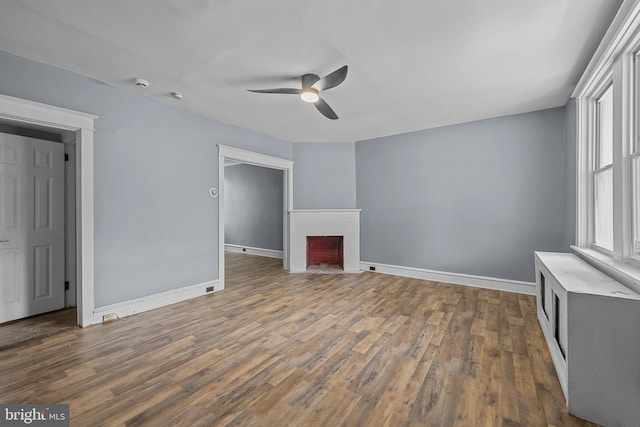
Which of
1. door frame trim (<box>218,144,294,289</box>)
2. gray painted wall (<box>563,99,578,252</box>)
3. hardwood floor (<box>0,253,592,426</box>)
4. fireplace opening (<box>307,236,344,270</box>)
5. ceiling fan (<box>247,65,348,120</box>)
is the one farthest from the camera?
fireplace opening (<box>307,236,344,270</box>)

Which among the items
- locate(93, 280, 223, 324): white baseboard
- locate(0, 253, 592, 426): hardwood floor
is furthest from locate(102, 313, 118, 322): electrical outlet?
locate(0, 253, 592, 426): hardwood floor

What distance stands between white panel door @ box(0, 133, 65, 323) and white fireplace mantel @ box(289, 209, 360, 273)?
10.7 ft

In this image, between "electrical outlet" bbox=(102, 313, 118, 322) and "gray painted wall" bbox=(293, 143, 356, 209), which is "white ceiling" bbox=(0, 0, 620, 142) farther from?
"electrical outlet" bbox=(102, 313, 118, 322)

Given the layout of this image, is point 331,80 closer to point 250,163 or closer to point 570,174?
point 250,163

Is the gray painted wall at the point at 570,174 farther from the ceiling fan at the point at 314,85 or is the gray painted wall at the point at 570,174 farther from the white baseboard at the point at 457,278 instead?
the ceiling fan at the point at 314,85

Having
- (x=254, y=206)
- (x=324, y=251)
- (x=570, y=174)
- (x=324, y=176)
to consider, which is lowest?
(x=324, y=251)

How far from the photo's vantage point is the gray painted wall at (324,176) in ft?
17.5

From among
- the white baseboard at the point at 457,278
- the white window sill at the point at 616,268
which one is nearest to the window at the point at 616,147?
the white window sill at the point at 616,268

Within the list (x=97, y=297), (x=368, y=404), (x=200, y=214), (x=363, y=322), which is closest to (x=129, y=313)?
(x=97, y=297)

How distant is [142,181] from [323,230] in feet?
9.94

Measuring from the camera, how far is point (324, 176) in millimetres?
5344

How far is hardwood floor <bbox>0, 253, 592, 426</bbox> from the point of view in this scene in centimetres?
157

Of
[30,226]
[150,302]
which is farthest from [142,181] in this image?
[150,302]

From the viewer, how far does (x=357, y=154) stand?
208 inches
